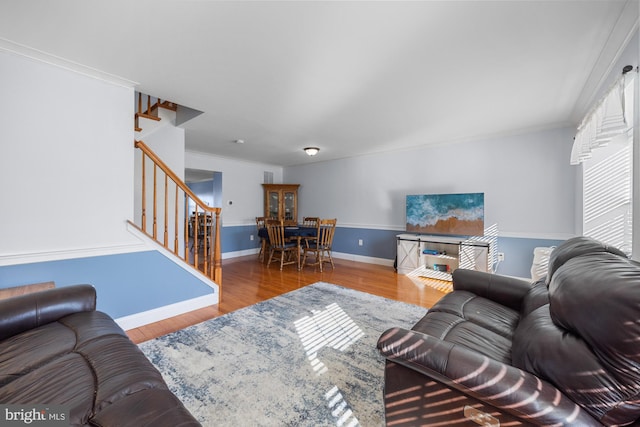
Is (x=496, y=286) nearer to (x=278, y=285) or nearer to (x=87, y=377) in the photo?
(x=87, y=377)

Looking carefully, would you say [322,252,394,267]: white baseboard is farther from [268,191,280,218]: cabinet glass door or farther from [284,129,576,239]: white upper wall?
[268,191,280,218]: cabinet glass door

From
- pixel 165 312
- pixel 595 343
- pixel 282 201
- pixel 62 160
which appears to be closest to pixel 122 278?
pixel 165 312

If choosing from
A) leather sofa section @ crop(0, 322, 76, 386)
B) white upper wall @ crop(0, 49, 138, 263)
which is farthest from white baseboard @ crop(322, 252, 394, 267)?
leather sofa section @ crop(0, 322, 76, 386)

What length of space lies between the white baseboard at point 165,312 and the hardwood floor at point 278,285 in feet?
0.20

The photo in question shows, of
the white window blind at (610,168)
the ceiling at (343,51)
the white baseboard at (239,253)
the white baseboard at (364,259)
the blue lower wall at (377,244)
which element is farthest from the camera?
the white baseboard at (239,253)

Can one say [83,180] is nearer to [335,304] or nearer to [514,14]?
[335,304]

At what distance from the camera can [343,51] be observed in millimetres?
1885

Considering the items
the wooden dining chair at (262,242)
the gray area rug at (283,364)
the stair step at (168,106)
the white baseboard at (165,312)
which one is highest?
the stair step at (168,106)

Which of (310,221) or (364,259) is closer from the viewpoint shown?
(364,259)

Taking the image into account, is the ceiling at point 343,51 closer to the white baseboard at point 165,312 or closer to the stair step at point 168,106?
the stair step at point 168,106

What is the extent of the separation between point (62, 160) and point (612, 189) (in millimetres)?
4908

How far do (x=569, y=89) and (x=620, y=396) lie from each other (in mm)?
2933

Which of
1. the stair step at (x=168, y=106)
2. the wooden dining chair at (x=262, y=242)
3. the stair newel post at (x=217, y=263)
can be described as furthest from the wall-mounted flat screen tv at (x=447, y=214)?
the stair step at (x=168, y=106)

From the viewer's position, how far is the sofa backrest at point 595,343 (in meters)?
0.71
